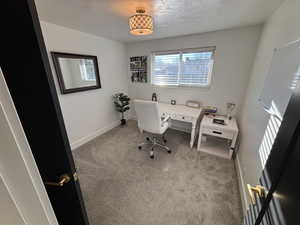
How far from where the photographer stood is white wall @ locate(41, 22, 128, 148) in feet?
7.16

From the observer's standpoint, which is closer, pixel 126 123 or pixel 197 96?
pixel 197 96

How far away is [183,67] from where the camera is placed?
2.93m

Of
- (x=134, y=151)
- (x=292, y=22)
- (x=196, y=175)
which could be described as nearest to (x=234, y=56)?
(x=292, y=22)

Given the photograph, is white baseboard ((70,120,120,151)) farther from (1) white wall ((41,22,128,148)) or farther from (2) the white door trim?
(2) the white door trim

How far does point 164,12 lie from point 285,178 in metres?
2.01

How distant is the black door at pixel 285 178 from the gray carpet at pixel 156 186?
1043 millimetres

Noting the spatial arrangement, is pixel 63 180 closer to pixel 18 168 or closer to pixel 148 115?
pixel 18 168

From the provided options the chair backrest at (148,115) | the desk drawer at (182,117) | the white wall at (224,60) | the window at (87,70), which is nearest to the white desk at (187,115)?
the desk drawer at (182,117)

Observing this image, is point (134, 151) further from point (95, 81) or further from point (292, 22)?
point (292, 22)

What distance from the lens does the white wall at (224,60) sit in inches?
87.7

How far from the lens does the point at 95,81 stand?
287cm

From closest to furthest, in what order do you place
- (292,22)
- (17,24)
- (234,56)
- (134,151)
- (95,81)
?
(17,24) < (292,22) < (234,56) < (134,151) < (95,81)

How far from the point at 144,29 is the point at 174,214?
2.21 meters

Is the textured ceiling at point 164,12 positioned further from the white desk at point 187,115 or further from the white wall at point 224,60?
the white desk at point 187,115
